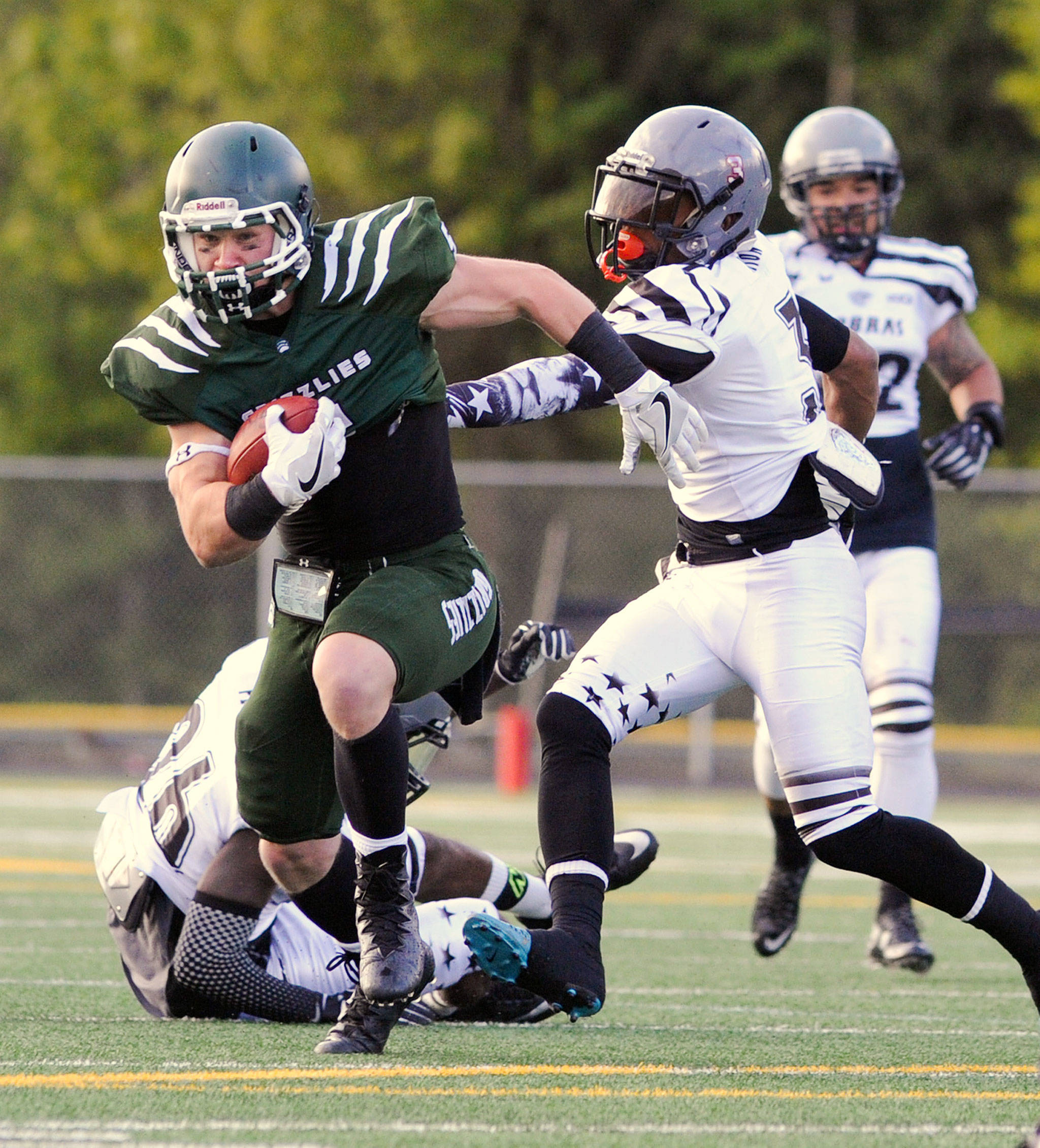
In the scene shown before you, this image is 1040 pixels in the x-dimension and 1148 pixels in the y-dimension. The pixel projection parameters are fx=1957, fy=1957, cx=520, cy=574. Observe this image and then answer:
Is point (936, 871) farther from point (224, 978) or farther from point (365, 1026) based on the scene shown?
point (224, 978)

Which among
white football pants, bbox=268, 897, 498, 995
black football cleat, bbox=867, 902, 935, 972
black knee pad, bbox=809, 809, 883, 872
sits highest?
black knee pad, bbox=809, 809, 883, 872

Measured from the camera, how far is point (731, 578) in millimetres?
3904

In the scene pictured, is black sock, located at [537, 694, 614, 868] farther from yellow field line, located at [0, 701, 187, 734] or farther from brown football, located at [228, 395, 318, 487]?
yellow field line, located at [0, 701, 187, 734]

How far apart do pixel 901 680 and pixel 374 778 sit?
2301 mm

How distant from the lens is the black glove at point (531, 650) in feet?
13.9

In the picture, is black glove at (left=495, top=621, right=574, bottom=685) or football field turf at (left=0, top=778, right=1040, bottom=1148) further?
black glove at (left=495, top=621, right=574, bottom=685)

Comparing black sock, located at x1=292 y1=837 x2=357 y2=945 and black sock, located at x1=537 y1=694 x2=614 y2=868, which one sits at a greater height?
black sock, located at x1=537 y1=694 x2=614 y2=868

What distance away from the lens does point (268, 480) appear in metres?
3.32

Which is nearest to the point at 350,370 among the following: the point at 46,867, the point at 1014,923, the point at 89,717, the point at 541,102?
the point at 1014,923


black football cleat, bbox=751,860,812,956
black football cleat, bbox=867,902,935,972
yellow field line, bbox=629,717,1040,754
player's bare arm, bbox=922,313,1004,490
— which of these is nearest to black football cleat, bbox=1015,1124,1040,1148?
black football cleat, bbox=867,902,935,972

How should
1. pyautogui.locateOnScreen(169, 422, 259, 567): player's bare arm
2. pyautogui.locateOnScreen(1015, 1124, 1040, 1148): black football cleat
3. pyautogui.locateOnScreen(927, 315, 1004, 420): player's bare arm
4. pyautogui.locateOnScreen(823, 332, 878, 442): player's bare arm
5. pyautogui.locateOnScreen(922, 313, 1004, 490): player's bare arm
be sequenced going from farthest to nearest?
pyautogui.locateOnScreen(927, 315, 1004, 420): player's bare arm → pyautogui.locateOnScreen(922, 313, 1004, 490): player's bare arm → pyautogui.locateOnScreen(823, 332, 878, 442): player's bare arm → pyautogui.locateOnScreen(169, 422, 259, 567): player's bare arm → pyautogui.locateOnScreen(1015, 1124, 1040, 1148): black football cleat

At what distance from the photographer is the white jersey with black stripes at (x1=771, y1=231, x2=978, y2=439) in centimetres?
566

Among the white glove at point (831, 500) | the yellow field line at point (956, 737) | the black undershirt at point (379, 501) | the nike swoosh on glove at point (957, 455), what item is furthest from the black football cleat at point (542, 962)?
the yellow field line at point (956, 737)

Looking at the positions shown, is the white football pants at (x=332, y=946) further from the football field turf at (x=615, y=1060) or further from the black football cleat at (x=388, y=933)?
the black football cleat at (x=388, y=933)
